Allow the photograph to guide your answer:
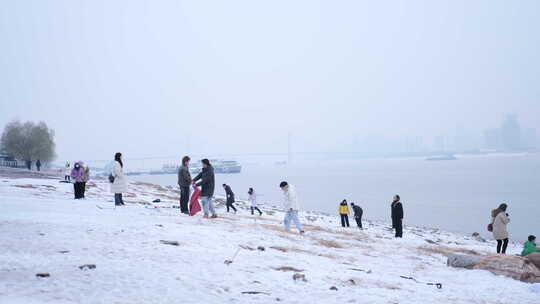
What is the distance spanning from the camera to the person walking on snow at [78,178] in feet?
49.2

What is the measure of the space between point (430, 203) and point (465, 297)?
47006mm

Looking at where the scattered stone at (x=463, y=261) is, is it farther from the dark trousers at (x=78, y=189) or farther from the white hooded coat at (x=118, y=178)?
the dark trousers at (x=78, y=189)

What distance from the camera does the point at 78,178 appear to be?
50.2ft

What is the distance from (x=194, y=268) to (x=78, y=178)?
33.0 ft

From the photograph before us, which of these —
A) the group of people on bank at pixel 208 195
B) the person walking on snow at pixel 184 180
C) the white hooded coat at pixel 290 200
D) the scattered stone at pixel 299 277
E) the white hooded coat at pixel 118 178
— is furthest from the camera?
the white hooded coat at pixel 118 178

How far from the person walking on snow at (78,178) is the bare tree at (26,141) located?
54.9 m

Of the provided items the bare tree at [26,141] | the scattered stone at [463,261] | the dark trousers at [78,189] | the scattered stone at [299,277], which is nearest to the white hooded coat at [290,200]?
the scattered stone at [463,261]

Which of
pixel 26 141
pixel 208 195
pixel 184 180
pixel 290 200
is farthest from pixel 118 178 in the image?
pixel 26 141

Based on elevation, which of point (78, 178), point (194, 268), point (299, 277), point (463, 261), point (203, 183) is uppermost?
point (78, 178)

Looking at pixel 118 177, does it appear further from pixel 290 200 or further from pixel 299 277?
pixel 299 277

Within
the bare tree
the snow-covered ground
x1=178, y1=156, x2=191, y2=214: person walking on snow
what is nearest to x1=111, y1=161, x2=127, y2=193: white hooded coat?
x1=178, y1=156, x2=191, y2=214: person walking on snow

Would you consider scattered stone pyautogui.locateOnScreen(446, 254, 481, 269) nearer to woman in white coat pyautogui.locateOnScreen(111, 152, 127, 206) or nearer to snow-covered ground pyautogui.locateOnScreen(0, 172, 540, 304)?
snow-covered ground pyautogui.locateOnScreen(0, 172, 540, 304)

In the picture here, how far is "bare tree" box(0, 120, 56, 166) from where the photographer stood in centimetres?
6350

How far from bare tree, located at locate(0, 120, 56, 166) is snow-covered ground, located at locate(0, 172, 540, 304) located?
59.7 meters
